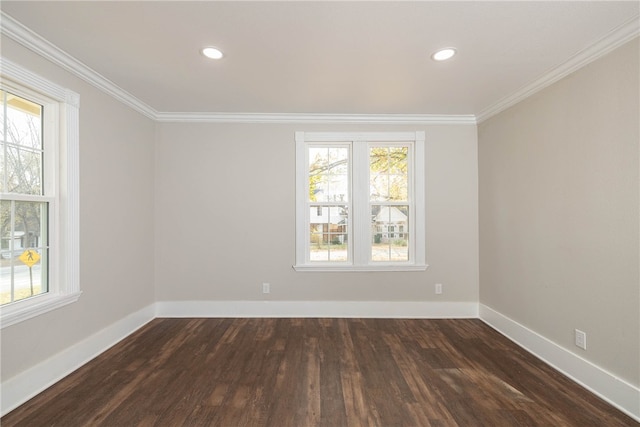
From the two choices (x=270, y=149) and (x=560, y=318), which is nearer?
(x=560, y=318)

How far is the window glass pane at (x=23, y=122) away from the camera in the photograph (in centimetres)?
200

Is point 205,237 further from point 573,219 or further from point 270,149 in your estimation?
point 573,219

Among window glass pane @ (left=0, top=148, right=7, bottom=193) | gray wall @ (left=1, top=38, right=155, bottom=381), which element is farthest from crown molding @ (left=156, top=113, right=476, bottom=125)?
window glass pane @ (left=0, top=148, right=7, bottom=193)

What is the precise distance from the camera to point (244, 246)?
11.8 feet

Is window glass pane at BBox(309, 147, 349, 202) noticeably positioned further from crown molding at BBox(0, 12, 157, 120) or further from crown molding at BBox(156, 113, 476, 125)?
crown molding at BBox(0, 12, 157, 120)

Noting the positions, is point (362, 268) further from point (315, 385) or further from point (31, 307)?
point (31, 307)

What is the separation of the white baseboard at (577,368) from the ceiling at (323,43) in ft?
7.77

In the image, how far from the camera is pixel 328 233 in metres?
3.71

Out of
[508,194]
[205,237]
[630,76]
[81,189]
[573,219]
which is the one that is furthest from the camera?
[205,237]

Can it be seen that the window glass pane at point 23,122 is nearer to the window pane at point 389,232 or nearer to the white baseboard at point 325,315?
the white baseboard at point 325,315

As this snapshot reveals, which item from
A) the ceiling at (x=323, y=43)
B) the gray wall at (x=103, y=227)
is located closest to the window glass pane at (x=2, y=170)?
the gray wall at (x=103, y=227)

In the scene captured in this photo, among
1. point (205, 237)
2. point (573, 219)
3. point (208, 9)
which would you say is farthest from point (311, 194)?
point (573, 219)

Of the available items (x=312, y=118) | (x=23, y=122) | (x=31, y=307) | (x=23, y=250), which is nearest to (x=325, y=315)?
(x=312, y=118)

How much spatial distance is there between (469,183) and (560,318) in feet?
5.76
